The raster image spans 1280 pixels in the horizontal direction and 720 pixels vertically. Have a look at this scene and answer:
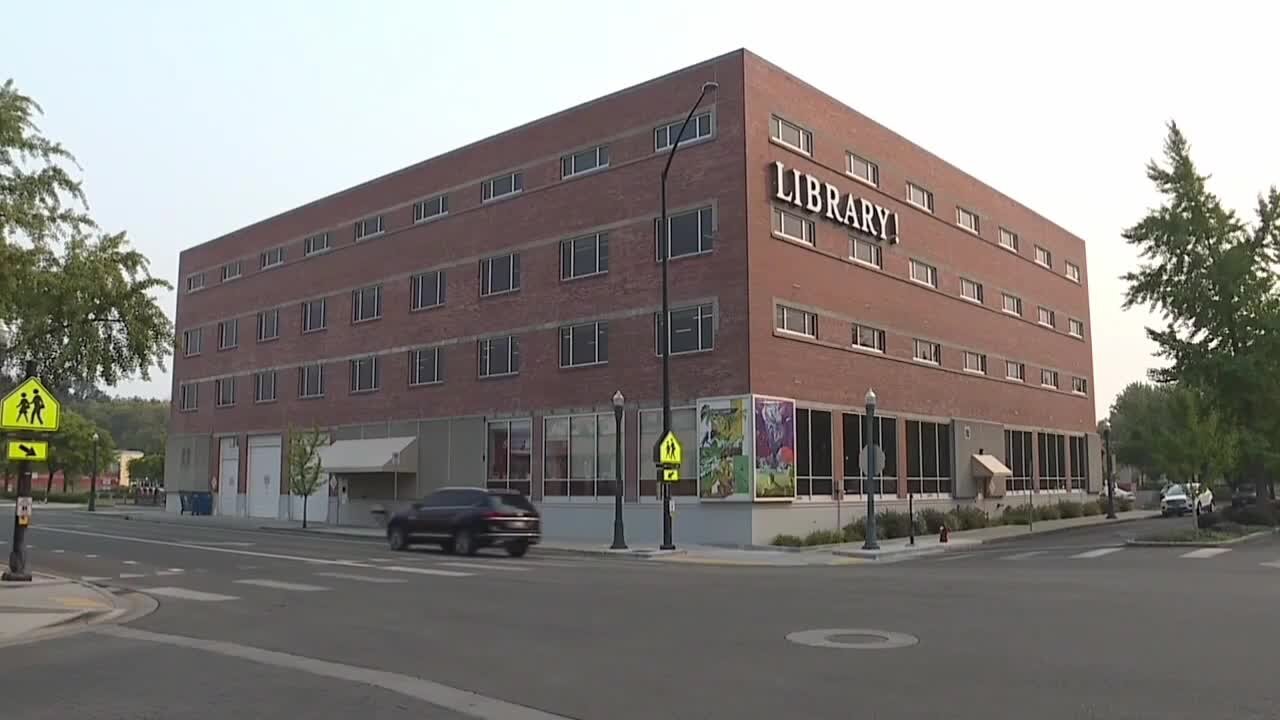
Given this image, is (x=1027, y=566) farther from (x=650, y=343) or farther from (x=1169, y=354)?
(x=1169, y=354)

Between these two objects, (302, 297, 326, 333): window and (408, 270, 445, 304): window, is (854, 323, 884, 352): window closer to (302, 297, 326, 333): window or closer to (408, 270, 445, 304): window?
(408, 270, 445, 304): window

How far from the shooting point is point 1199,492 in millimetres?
32031

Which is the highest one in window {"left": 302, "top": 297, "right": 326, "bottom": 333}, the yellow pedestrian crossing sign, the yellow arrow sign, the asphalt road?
window {"left": 302, "top": 297, "right": 326, "bottom": 333}

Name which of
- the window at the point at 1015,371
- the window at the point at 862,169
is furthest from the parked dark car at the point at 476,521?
the window at the point at 1015,371

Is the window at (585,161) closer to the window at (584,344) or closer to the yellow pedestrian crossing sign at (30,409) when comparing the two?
the window at (584,344)

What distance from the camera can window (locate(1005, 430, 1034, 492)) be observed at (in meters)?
47.4

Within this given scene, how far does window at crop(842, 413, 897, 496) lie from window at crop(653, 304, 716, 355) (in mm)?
6249

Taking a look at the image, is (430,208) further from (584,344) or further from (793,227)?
(793,227)

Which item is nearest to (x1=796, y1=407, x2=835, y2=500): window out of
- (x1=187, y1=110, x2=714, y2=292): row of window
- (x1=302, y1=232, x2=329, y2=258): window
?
(x1=187, y1=110, x2=714, y2=292): row of window

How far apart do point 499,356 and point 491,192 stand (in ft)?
22.0

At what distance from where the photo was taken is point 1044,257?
5444 centimetres

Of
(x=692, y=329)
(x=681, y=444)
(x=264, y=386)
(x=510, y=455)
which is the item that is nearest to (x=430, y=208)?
(x=510, y=455)

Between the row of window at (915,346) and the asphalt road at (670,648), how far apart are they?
573 inches

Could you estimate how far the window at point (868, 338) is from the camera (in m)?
37.2
